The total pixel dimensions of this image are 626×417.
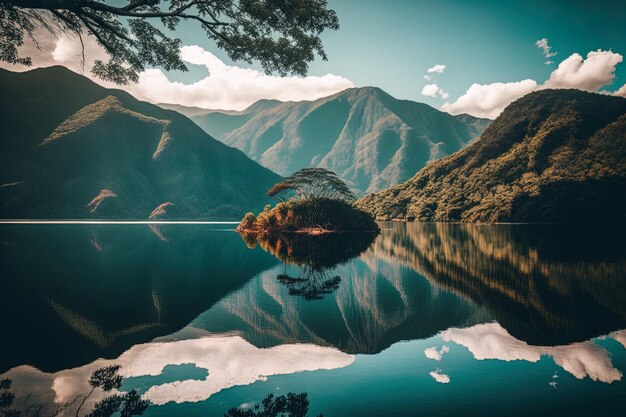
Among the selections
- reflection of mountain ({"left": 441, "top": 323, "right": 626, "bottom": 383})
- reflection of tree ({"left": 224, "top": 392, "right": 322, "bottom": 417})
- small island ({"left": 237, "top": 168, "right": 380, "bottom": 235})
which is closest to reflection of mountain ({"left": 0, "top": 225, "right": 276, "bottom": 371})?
reflection of tree ({"left": 224, "top": 392, "right": 322, "bottom": 417})

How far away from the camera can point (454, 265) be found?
2597 centimetres

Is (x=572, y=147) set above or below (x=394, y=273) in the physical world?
above

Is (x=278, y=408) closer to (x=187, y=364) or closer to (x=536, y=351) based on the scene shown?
(x=187, y=364)

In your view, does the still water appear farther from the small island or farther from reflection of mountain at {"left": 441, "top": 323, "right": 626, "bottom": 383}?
the small island

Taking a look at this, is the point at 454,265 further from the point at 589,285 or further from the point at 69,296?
the point at 69,296

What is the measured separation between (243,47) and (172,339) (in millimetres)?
13416

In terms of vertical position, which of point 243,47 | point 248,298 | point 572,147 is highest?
point 572,147

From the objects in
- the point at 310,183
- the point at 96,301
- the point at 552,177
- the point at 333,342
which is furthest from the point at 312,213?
the point at 552,177

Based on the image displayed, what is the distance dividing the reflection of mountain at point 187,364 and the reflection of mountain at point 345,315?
0.84m

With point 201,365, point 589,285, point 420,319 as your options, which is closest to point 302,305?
point 420,319

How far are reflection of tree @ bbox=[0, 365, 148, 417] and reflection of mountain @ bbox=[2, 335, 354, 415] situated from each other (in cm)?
15

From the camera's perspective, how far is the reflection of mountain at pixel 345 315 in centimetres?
1133

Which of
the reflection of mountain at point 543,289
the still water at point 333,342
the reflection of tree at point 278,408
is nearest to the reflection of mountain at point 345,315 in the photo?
the still water at point 333,342

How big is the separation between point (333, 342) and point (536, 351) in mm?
5836
